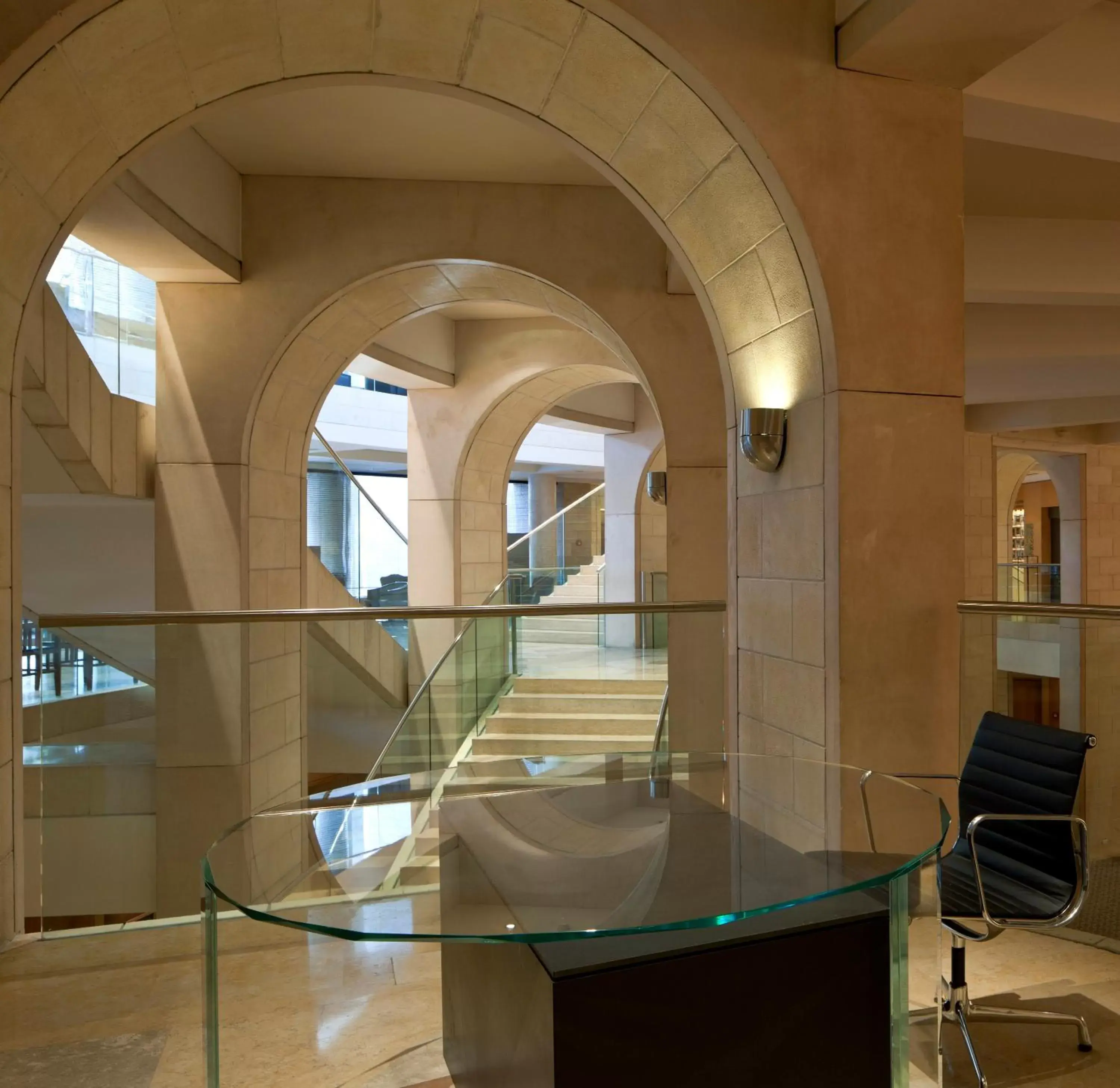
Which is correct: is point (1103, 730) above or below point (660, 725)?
above

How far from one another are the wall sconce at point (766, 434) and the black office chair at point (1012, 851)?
4.13ft

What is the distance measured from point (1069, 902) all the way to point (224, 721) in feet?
9.95

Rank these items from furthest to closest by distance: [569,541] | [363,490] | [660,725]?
[569,541]
[363,490]
[660,725]

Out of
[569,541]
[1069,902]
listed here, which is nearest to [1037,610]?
[1069,902]

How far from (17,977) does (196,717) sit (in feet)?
3.98

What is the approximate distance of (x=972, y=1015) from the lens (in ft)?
8.48

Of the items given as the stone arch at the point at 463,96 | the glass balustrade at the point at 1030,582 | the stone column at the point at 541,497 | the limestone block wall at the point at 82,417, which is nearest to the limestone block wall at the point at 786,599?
the stone arch at the point at 463,96

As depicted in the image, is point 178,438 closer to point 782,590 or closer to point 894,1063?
point 782,590

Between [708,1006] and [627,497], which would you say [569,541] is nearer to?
[627,497]

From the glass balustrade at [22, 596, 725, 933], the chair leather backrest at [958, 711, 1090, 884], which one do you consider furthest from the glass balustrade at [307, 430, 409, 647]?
the chair leather backrest at [958, 711, 1090, 884]

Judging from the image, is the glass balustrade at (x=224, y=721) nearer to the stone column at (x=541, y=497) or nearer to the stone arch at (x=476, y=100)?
the stone arch at (x=476, y=100)

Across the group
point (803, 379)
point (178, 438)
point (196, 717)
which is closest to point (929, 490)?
point (803, 379)

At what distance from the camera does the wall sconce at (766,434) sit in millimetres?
3785

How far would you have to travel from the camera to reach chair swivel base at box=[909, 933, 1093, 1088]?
2.50 meters
